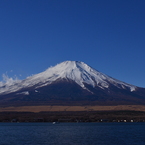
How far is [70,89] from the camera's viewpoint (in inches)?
6152

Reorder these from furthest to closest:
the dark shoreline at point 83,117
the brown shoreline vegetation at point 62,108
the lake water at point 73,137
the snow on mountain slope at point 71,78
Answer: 1. the snow on mountain slope at point 71,78
2. the brown shoreline vegetation at point 62,108
3. the dark shoreline at point 83,117
4. the lake water at point 73,137

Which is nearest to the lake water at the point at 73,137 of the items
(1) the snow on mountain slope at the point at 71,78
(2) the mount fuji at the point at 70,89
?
(2) the mount fuji at the point at 70,89

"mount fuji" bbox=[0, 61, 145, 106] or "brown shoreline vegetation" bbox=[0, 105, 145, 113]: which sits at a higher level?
"mount fuji" bbox=[0, 61, 145, 106]

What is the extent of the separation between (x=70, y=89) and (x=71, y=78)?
19920mm

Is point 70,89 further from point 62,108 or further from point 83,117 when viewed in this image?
point 83,117

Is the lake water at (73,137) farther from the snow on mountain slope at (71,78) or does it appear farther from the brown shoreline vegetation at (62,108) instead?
the snow on mountain slope at (71,78)

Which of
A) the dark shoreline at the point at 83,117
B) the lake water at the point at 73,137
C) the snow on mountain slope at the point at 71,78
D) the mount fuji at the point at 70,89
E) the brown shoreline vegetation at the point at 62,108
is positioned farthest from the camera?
the snow on mountain slope at the point at 71,78

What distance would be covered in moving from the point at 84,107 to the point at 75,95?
1220 inches

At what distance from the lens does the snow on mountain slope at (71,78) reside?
169375mm

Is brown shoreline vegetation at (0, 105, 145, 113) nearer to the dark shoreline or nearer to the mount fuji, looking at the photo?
the mount fuji

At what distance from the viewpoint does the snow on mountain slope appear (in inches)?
6668

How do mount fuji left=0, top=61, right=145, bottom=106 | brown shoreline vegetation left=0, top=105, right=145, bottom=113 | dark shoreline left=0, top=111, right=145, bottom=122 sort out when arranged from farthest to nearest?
mount fuji left=0, top=61, right=145, bottom=106
brown shoreline vegetation left=0, top=105, right=145, bottom=113
dark shoreline left=0, top=111, right=145, bottom=122

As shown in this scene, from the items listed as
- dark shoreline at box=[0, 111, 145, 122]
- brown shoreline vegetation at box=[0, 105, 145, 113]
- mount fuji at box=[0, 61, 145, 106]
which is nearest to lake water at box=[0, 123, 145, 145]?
dark shoreline at box=[0, 111, 145, 122]

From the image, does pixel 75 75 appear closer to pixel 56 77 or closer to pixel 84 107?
pixel 56 77
